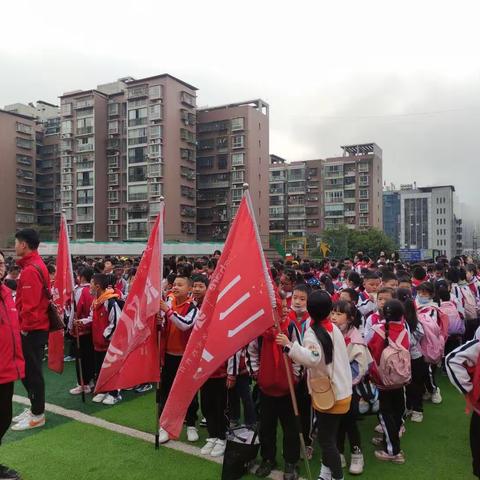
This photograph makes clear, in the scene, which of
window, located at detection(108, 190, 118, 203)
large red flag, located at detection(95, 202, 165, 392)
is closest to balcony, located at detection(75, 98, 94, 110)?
window, located at detection(108, 190, 118, 203)

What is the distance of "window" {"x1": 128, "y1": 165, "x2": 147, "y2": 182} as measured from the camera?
48.7 metres

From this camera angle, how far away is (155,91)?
4709cm

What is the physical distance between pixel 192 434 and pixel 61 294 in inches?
98.3

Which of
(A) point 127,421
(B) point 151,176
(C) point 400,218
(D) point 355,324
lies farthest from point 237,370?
(C) point 400,218

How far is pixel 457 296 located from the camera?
7.01 m

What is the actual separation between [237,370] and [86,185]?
49959 millimetres

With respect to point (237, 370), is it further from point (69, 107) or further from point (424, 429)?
point (69, 107)

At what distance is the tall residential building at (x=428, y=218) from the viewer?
90.2 m

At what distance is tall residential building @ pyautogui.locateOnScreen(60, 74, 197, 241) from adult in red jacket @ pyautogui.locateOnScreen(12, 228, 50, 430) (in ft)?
141

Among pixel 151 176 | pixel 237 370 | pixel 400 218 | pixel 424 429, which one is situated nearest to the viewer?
pixel 237 370

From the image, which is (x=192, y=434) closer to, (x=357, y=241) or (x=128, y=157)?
(x=128, y=157)

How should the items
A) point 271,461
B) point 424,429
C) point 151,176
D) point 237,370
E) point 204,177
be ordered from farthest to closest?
1. point 204,177
2. point 151,176
3. point 424,429
4. point 237,370
5. point 271,461

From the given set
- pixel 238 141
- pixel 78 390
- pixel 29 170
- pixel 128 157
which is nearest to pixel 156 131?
pixel 128 157

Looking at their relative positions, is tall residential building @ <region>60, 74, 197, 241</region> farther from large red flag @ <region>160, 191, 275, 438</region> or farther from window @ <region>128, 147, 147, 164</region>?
large red flag @ <region>160, 191, 275, 438</region>
